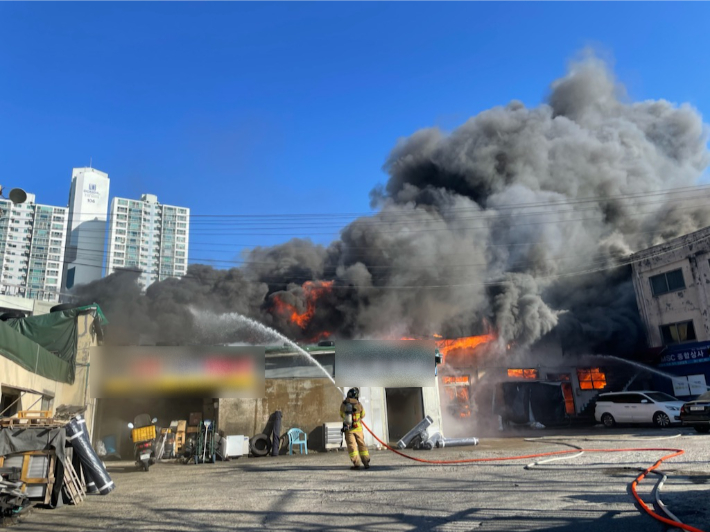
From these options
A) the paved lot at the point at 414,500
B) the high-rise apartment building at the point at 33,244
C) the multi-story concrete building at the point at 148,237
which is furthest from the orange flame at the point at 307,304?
the high-rise apartment building at the point at 33,244

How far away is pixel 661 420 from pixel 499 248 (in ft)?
73.2

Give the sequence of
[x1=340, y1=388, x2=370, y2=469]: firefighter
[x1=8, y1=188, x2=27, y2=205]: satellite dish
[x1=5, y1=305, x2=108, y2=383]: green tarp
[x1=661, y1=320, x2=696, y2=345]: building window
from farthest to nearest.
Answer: [x1=661, y1=320, x2=696, y2=345]: building window
[x1=5, y1=305, x2=108, y2=383]: green tarp
[x1=340, y1=388, x2=370, y2=469]: firefighter
[x1=8, y1=188, x2=27, y2=205]: satellite dish

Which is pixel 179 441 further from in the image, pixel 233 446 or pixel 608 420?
pixel 608 420

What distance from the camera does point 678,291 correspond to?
28.8 metres

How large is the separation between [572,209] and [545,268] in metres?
8.46

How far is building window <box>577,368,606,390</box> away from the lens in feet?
92.6

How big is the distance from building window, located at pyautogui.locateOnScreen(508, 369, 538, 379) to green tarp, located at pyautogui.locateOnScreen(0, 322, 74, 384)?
20.5 m

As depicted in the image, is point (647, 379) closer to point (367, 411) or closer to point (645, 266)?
point (645, 266)

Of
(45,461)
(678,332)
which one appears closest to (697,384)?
(678,332)

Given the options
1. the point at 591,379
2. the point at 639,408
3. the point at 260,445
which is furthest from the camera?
the point at 591,379

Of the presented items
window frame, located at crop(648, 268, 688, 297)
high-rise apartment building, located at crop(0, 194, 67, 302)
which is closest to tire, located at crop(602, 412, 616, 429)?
window frame, located at crop(648, 268, 688, 297)

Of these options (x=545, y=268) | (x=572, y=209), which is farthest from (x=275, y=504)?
(x=572, y=209)

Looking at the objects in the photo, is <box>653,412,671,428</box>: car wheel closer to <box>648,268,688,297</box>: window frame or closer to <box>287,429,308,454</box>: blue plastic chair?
<box>648,268,688,297</box>: window frame

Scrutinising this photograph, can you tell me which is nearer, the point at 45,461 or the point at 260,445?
the point at 45,461
